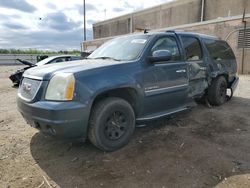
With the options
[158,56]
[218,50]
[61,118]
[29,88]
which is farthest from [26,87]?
[218,50]

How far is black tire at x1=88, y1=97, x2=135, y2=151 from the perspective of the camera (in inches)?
137

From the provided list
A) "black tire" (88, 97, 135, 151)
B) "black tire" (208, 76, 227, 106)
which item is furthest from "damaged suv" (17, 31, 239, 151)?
"black tire" (208, 76, 227, 106)

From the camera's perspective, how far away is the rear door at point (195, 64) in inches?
196

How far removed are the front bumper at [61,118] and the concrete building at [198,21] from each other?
13059mm

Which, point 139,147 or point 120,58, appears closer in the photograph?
point 139,147

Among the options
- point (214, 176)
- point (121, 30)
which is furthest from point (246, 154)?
point (121, 30)

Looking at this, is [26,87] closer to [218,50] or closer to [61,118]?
[61,118]

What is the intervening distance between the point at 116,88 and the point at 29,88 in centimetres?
Answer: 127

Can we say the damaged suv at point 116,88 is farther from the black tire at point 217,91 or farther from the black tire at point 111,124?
the black tire at point 217,91

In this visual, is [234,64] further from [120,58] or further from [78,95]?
[78,95]

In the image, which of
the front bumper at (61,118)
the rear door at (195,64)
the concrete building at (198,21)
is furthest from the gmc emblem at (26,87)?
the concrete building at (198,21)

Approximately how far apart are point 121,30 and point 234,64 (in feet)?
96.9

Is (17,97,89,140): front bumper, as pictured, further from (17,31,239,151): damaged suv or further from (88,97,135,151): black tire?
(88,97,135,151): black tire

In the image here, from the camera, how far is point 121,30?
35.0 meters
